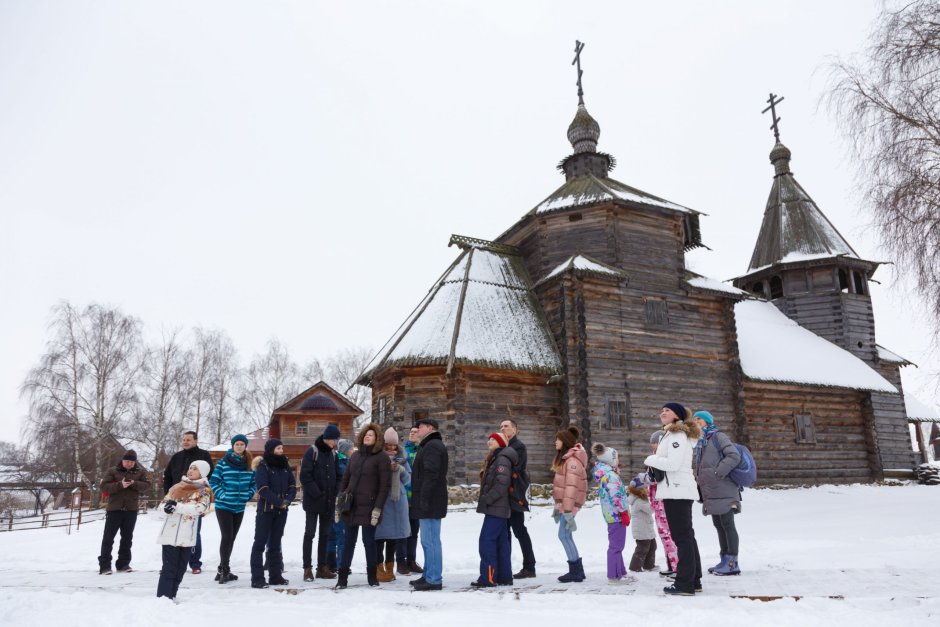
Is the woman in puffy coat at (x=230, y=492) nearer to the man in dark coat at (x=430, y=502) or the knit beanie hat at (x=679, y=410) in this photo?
the man in dark coat at (x=430, y=502)

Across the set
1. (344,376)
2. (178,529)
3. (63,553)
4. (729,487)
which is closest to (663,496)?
(729,487)

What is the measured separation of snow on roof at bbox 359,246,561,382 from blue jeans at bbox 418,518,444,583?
9.62 meters

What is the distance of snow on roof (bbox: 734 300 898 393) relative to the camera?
70.8 feet

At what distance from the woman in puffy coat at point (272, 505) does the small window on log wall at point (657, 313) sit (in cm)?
1406

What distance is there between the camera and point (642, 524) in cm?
758

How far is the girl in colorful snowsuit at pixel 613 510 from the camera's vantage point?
6.65 meters

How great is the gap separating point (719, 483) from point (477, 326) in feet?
37.7

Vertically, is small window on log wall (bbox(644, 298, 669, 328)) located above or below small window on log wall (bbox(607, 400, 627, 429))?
above

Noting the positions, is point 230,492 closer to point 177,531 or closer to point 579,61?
point 177,531

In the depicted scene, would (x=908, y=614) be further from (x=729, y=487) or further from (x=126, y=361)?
(x=126, y=361)

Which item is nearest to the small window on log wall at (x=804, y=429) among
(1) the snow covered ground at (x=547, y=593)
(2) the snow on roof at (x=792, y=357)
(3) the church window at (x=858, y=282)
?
(2) the snow on roof at (x=792, y=357)

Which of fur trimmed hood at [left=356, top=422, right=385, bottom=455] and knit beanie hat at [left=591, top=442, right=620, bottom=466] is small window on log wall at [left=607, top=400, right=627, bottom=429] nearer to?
knit beanie hat at [left=591, top=442, right=620, bottom=466]

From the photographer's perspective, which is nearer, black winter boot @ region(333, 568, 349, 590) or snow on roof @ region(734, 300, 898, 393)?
black winter boot @ region(333, 568, 349, 590)

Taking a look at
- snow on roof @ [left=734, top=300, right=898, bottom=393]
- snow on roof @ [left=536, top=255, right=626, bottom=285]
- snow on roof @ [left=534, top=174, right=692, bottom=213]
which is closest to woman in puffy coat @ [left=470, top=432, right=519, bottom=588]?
snow on roof @ [left=536, top=255, right=626, bottom=285]
